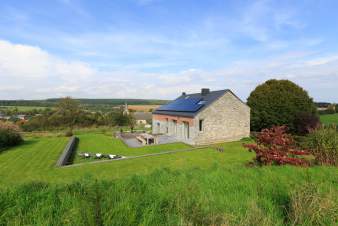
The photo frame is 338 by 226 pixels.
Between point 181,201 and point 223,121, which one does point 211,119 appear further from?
point 181,201

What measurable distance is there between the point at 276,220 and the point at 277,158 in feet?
23.8

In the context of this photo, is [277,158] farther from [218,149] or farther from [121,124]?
[121,124]

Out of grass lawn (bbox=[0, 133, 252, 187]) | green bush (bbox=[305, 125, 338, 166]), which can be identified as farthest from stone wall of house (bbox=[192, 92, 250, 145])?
green bush (bbox=[305, 125, 338, 166])

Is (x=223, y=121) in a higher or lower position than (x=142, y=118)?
higher

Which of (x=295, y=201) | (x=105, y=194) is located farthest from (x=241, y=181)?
(x=105, y=194)

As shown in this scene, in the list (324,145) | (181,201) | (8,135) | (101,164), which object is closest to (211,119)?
(101,164)

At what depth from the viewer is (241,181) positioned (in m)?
4.69

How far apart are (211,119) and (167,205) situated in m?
22.7

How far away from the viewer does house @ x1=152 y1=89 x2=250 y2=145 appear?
2466 centimetres

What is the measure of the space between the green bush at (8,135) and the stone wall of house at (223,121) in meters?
20.9

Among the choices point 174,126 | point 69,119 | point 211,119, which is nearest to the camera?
point 211,119

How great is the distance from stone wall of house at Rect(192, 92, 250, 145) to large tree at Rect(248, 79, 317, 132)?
5912mm

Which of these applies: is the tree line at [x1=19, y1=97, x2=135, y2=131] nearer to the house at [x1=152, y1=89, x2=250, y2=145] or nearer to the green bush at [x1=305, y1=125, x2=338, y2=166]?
the house at [x1=152, y1=89, x2=250, y2=145]

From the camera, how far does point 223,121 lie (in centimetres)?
2630
